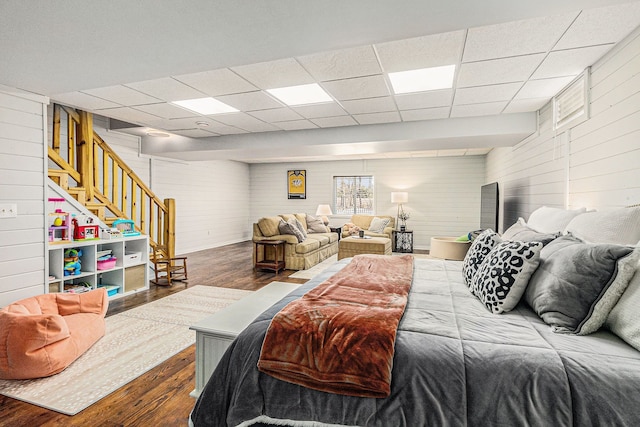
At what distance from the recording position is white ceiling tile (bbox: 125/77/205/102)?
318 centimetres

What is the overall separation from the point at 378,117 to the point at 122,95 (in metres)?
3.22

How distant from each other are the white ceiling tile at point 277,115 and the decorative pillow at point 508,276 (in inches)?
126

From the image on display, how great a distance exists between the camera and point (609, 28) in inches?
85.0

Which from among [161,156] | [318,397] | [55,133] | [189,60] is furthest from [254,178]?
[318,397]

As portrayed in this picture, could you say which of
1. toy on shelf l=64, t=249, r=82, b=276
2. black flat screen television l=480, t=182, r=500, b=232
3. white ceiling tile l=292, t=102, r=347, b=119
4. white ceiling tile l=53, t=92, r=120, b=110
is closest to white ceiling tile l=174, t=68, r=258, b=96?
white ceiling tile l=292, t=102, r=347, b=119

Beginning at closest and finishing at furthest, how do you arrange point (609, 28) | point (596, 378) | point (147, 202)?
point (596, 378) → point (609, 28) → point (147, 202)

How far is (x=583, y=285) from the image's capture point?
137cm

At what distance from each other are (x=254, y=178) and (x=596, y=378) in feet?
32.2

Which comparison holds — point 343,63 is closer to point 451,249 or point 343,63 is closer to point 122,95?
point 122,95

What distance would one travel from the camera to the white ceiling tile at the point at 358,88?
314 cm

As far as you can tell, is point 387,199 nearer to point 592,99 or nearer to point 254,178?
point 254,178

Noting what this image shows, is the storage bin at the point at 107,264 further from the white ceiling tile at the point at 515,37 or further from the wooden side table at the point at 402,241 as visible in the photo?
the wooden side table at the point at 402,241

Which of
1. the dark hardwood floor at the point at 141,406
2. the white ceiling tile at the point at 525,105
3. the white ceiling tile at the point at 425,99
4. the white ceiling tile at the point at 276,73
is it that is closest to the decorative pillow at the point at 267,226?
the white ceiling tile at the point at 276,73

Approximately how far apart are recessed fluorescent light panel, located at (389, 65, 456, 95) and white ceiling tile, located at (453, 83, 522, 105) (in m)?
0.30
